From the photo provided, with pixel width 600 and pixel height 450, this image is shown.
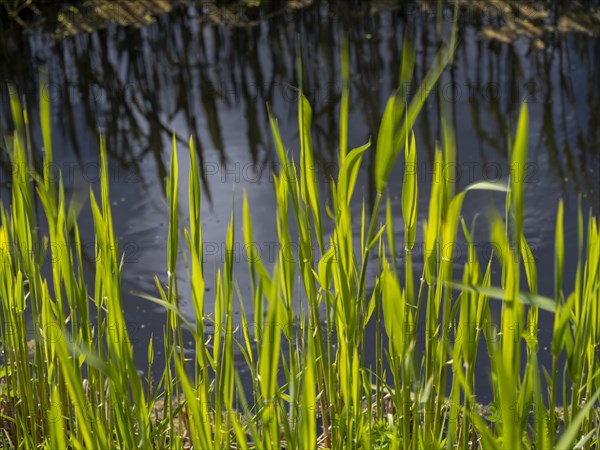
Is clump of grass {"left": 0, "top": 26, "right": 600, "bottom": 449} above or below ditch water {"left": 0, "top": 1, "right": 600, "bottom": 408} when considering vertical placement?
below

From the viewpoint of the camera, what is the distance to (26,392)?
3.30 ft

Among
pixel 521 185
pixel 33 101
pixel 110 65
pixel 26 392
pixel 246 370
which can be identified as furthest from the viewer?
pixel 110 65

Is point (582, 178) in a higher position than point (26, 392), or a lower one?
higher

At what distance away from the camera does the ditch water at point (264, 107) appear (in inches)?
83.1

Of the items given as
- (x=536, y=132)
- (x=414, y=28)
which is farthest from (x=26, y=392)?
(x=414, y=28)

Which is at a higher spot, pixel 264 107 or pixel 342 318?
pixel 264 107

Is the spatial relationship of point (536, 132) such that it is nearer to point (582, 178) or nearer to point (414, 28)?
point (582, 178)

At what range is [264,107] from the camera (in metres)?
2.88

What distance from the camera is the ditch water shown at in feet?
6.93

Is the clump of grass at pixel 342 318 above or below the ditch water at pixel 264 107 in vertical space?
below

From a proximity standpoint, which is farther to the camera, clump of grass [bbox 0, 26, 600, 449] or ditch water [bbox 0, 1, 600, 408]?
ditch water [bbox 0, 1, 600, 408]

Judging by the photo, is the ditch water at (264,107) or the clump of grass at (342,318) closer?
the clump of grass at (342,318)

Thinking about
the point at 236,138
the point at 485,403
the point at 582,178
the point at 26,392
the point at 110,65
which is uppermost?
the point at 110,65

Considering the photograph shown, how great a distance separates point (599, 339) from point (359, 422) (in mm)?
236
